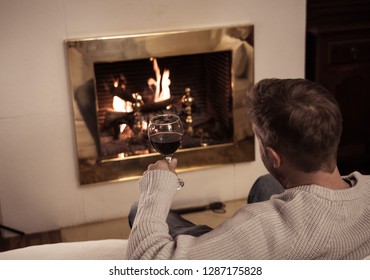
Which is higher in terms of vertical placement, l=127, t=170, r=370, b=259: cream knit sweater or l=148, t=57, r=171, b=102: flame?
l=148, t=57, r=171, b=102: flame

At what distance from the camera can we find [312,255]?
1.25 metres

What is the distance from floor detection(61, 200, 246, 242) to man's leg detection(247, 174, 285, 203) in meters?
0.78

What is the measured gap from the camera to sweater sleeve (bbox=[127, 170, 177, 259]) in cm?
130

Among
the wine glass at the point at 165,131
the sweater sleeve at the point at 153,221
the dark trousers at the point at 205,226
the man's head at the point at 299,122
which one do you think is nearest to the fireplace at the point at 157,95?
the dark trousers at the point at 205,226

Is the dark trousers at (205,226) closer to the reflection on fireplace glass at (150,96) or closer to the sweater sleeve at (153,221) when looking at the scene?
the sweater sleeve at (153,221)

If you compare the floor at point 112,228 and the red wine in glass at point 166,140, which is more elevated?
the red wine in glass at point 166,140

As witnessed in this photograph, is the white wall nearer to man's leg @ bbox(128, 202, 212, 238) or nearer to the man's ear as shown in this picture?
man's leg @ bbox(128, 202, 212, 238)

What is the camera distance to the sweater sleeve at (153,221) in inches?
51.0

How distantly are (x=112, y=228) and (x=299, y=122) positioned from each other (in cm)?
160

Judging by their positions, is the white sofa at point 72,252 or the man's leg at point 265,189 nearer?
the white sofa at point 72,252

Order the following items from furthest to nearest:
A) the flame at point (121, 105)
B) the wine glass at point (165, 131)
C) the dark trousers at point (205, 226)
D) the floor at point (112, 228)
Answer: the flame at point (121, 105), the floor at point (112, 228), the dark trousers at point (205, 226), the wine glass at point (165, 131)

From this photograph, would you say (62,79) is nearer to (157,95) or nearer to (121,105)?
(121,105)

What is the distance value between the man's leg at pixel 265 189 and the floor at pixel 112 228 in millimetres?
784

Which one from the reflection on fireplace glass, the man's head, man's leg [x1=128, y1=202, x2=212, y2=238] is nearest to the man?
the man's head
